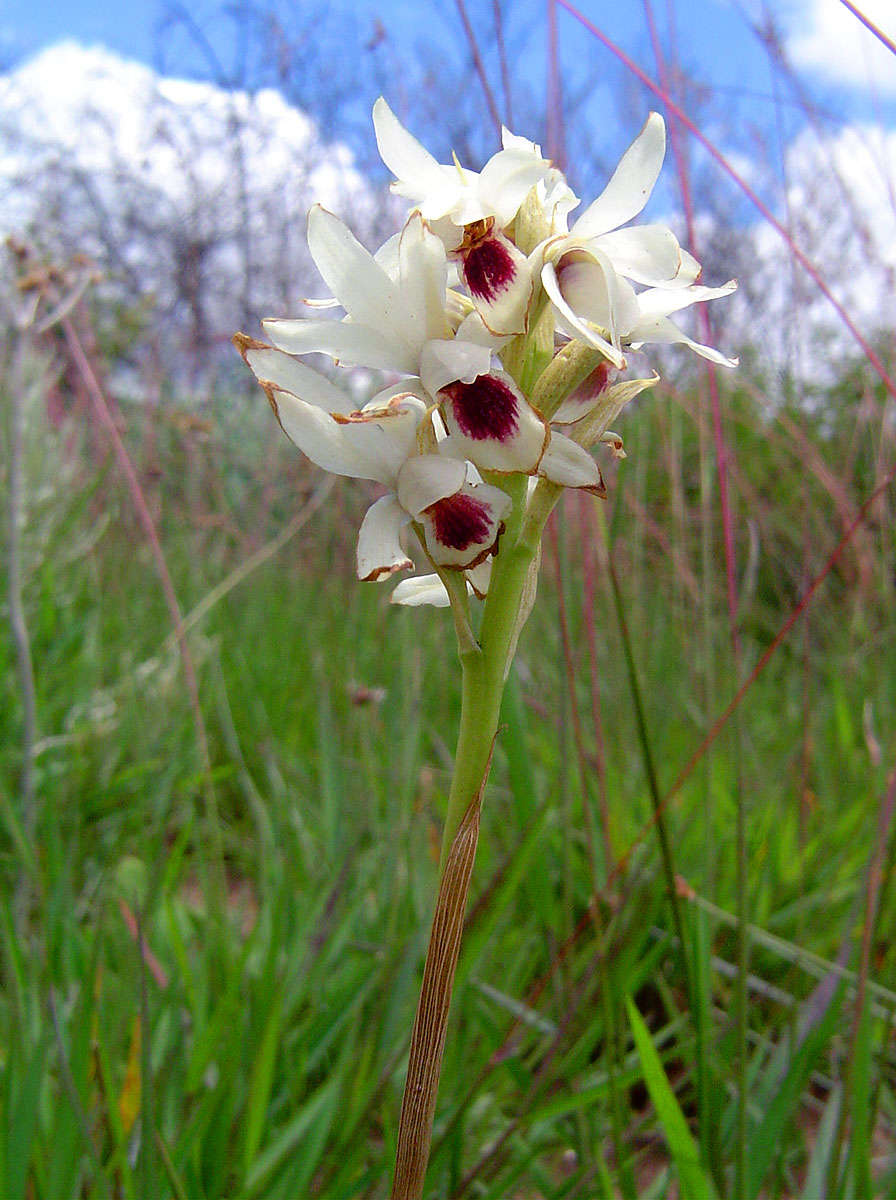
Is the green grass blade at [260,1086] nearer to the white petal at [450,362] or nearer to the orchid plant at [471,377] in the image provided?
the orchid plant at [471,377]

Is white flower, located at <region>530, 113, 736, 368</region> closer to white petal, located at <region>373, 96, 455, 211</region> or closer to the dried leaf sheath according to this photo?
white petal, located at <region>373, 96, 455, 211</region>

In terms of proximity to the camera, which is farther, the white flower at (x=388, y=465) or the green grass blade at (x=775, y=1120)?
the green grass blade at (x=775, y=1120)

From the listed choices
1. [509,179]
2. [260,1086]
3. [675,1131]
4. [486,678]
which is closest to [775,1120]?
[675,1131]

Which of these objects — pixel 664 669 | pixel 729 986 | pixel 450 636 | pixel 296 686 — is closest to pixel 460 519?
pixel 729 986

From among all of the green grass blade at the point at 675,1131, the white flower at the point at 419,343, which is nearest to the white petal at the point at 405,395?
the white flower at the point at 419,343

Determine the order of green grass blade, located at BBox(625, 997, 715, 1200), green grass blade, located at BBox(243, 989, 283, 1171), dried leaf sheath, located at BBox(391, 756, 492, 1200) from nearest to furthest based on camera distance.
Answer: dried leaf sheath, located at BBox(391, 756, 492, 1200), green grass blade, located at BBox(625, 997, 715, 1200), green grass blade, located at BBox(243, 989, 283, 1171)

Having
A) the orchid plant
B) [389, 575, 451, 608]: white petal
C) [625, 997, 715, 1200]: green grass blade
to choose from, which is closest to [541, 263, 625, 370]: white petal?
the orchid plant
